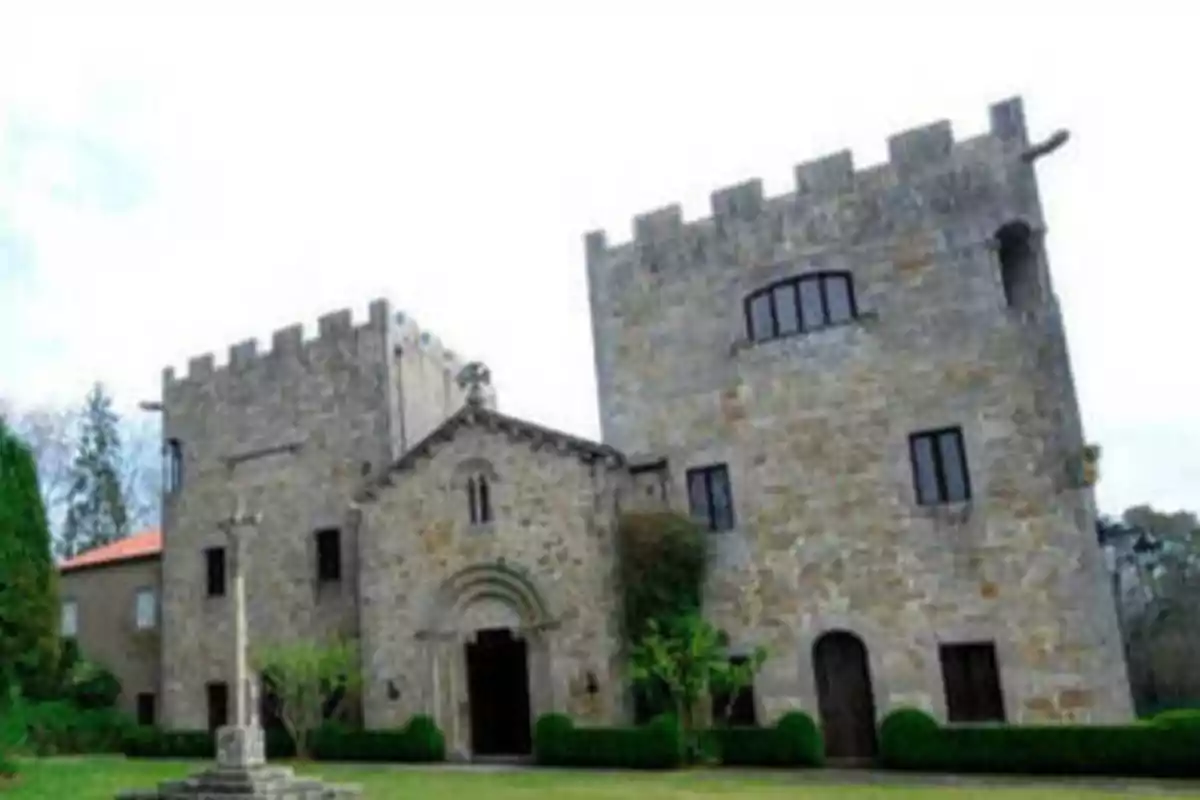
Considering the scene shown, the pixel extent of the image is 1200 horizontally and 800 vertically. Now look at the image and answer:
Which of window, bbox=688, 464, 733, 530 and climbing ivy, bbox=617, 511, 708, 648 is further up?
window, bbox=688, 464, 733, 530

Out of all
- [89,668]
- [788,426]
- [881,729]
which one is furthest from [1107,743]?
[89,668]

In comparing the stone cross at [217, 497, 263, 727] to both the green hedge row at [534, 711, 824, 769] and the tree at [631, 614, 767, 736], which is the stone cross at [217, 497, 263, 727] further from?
the tree at [631, 614, 767, 736]

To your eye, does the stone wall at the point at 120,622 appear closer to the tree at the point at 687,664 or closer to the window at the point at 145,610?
the window at the point at 145,610

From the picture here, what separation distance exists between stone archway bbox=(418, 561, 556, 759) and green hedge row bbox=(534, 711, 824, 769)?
244 cm

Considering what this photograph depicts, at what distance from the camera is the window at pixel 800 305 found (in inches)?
824

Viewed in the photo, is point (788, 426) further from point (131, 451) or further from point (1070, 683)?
point (131, 451)

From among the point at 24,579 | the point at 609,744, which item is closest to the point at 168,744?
the point at 24,579

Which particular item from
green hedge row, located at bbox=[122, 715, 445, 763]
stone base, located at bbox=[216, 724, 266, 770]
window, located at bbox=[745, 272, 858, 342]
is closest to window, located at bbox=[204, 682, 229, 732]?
green hedge row, located at bbox=[122, 715, 445, 763]

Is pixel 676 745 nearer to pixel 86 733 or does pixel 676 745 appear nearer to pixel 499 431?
pixel 499 431

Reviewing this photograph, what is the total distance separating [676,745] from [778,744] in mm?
1924

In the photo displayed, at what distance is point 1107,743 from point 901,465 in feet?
20.0

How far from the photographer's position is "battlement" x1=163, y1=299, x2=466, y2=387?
87.5 feet

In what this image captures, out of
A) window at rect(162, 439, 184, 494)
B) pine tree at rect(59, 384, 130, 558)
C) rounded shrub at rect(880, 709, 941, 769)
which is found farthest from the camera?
pine tree at rect(59, 384, 130, 558)

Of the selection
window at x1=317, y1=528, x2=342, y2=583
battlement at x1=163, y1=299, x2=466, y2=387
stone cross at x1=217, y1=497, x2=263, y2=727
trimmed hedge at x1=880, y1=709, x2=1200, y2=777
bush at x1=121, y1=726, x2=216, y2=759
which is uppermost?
battlement at x1=163, y1=299, x2=466, y2=387
